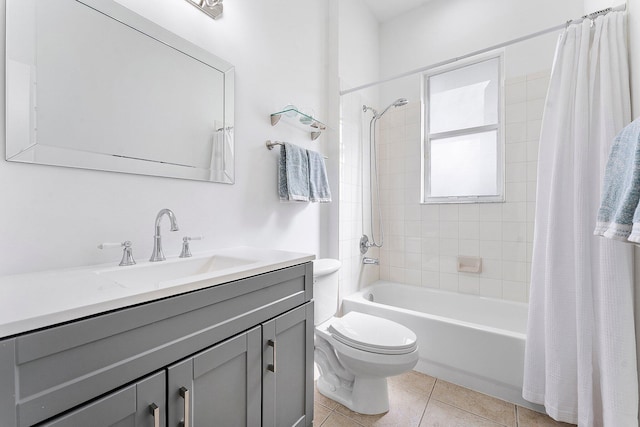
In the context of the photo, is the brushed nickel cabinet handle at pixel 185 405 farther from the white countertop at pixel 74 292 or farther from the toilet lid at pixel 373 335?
the toilet lid at pixel 373 335

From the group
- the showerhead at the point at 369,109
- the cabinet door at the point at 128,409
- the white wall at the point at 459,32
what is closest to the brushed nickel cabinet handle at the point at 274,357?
the cabinet door at the point at 128,409

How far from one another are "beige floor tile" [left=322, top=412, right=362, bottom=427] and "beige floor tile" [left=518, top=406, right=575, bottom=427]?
0.85 metres

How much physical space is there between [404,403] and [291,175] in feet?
4.87

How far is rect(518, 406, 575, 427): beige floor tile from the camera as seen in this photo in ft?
4.68

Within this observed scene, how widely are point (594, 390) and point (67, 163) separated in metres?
2.39

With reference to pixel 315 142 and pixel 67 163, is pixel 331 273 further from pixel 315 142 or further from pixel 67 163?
pixel 67 163

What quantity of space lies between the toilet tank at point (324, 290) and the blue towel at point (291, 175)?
0.45 m

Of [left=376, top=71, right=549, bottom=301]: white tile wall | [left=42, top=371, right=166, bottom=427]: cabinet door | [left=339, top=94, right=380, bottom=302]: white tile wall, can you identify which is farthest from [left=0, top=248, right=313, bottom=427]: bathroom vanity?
[left=376, top=71, right=549, bottom=301]: white tile wall

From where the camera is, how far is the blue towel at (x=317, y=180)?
187 centimetres

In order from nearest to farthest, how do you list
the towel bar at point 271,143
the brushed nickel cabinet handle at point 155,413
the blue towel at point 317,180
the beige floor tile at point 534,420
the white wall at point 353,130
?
the brushed nickel cabinet handle at point 155,413 < the beige floor tile at point 534,420 < the towel bar at point 271,143 < the blue towel at point 317,180 < the white wall at point 353,130

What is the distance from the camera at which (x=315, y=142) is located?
2143 millimetres

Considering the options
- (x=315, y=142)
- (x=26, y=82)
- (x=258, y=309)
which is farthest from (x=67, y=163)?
(x=315, y=142)

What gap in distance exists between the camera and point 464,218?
2332mm

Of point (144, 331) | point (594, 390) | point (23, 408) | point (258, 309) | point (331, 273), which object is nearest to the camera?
point (23, 408)
